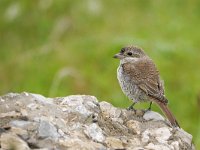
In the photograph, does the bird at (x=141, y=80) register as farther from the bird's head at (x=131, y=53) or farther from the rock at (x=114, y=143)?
the rock at (x=114, y=143)

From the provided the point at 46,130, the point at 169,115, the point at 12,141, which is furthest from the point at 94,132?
the point at 169,115

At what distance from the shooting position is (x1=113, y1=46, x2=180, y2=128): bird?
729 centimetres

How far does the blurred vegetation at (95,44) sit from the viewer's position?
10.2 metres

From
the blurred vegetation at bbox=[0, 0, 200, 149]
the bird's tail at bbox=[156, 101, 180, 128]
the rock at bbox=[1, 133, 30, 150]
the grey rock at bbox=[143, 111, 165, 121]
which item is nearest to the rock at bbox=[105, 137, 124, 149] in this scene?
the rock at bbox=[1, 133, 30, 150]

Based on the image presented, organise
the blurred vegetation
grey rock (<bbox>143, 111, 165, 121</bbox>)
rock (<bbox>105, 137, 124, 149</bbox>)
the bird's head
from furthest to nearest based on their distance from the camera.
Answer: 1. the blurred vegetation
2. the bird's head
3. grey rock (<bbox>143, 111, 165, 121</bbox>)
4. rock (<bbox>105, 137, 124, 149</bbox>)

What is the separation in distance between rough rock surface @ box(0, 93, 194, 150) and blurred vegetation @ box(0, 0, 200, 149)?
2987 mm

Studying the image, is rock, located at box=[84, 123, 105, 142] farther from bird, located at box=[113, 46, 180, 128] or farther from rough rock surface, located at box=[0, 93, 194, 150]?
bird, located at box=[113, 46, 180, 128]

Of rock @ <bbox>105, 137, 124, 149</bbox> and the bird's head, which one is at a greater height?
the bird's head

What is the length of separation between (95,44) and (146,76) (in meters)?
3.87

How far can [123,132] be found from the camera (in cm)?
602

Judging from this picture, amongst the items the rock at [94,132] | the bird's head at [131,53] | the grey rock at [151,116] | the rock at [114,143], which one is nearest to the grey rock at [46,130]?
the rock at [94,132]

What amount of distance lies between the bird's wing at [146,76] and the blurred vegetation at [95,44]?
1.75 m

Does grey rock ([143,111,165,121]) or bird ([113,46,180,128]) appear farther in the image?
bird ([113,46,180,128])

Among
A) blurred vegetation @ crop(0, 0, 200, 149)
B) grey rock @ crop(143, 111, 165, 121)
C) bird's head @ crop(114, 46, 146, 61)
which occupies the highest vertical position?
blurred vegetation @ crop(0, 0, 200, 149)
